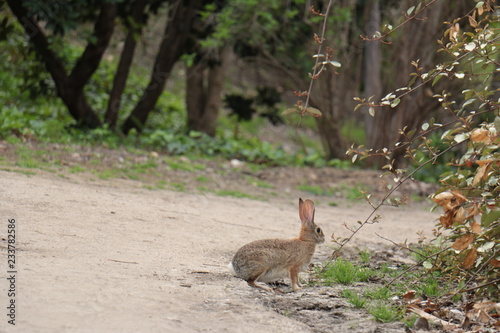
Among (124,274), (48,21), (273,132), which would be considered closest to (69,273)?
(124,274)

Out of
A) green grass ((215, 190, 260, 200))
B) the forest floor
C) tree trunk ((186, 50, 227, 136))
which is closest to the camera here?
the forest floor

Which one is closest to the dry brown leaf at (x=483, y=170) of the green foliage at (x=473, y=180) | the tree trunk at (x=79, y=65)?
the green foliage at (x=473, y=180)

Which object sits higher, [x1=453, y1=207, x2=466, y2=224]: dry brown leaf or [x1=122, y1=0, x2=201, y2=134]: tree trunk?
[x1=122, y1=0, x2=201, y2=134]: tree trunk

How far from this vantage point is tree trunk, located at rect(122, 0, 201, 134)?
534 inches

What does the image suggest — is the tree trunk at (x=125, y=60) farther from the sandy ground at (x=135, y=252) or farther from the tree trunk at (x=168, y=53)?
the sandy ground at (x=135, y=252)

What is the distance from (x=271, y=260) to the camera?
5.32 metres

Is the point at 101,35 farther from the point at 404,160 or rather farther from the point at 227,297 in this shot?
the point at 227,297

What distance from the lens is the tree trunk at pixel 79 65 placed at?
41.3 ft

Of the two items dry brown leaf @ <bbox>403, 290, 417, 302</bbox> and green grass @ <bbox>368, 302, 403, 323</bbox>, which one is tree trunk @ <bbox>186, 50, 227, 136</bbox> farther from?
green grass @ <bbox>368, 302, 403, 323</bbox>

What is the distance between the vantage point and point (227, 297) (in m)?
4.79

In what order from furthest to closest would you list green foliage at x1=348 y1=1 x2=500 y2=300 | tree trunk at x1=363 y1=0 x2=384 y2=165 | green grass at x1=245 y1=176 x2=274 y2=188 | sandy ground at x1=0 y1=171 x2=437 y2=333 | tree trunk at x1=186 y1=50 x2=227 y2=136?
tree trunk at x1=186 y1=50 x2=227 y2=136
tree trunk at x1=363 y1=0 x2=384 y2=165
green grass at x1=245 y1=176 x2=274 y2=188
green foliage at x1=348 y1=1 x2=500 y2=300
sandy ground at x1=0 y1=171 x2=437 y2=333

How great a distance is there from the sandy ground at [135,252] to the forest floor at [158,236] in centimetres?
1

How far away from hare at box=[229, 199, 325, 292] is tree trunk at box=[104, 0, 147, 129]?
323 inches

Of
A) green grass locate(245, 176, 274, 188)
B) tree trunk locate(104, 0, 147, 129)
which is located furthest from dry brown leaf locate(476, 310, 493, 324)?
tree trunk locate(104, 0, 147, 129)
